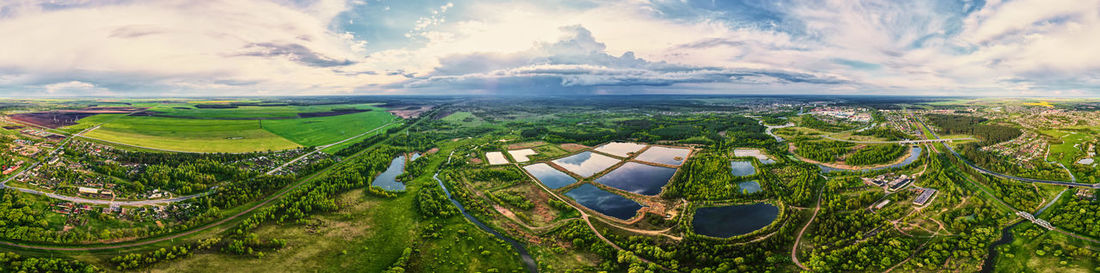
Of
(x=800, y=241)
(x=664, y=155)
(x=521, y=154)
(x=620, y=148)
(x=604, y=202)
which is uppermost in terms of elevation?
(x=620, y=148)

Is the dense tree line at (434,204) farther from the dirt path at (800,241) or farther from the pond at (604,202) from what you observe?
the dirt path at (800,241)

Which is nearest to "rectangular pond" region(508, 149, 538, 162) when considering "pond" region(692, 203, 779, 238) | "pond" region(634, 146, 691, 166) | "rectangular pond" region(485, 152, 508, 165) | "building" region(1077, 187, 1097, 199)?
"rectangular pond" region(485, 152, 508, 165)

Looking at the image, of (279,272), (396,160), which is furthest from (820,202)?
(396,160)

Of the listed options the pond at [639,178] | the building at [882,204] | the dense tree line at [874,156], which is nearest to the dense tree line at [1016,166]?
the dense tree line at [874,156]

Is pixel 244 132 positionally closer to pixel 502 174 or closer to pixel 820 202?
pixel 502 174

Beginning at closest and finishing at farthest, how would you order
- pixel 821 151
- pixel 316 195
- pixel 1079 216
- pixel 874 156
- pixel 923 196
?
pixel 1079 216, pixel 316 195, pixel 923 196, pixel 874 156, pixel 821 151

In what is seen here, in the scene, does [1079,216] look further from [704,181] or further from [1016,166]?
[704,181]

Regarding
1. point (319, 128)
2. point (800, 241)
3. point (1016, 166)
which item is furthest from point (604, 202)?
point (319, 128)

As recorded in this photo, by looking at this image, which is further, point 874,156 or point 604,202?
point 874,156
